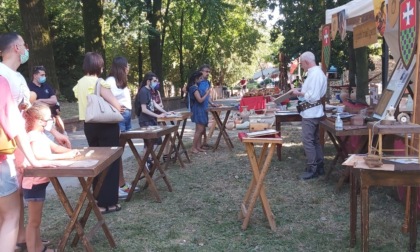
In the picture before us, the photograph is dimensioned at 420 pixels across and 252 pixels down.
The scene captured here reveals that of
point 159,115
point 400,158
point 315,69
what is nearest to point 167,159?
point 159,115

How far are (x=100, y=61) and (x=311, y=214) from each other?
2.79 meters

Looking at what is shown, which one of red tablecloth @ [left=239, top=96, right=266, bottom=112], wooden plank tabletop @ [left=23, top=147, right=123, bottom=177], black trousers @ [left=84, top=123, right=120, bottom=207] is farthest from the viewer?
red tablecloth @ [left=239, top=96, right=266, bottom=112]

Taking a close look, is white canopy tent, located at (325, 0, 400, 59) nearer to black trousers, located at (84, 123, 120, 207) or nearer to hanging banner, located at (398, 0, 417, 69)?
hanging banner, located at (398, 0, 417, 69)

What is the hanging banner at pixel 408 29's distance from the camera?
3.74m

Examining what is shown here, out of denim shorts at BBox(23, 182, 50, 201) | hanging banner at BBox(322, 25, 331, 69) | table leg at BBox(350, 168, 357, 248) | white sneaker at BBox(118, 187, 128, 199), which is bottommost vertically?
white sneaker at BBox(118, 187, 128, 199)

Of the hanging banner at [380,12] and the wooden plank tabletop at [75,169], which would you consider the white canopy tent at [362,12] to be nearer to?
the hanging banner at [380,12]

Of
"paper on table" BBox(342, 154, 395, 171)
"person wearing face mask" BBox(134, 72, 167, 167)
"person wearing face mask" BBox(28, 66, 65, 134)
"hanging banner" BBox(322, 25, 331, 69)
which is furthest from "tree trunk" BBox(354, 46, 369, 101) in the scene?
"paper on table" BBox(342, 154, 395, 171)

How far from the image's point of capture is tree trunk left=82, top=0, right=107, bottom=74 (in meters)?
13.3

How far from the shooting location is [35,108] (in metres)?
3.35

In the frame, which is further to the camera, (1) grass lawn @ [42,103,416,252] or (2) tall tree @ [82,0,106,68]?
(2) tall tree @ [82,0,106,68]

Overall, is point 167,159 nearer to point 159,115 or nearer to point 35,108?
point 159,115

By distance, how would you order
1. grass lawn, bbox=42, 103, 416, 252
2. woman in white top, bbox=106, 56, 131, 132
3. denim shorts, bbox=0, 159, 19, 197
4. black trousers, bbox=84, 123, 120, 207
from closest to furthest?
1. denim shorts, bbox=0, 159, 19, 197
2. grass lawn, bbox=42, 103, 416, 252
3. black trousers, bbox=84, 123, 120, 207
4. woman in white top, bbox=106, 56, 131, 132

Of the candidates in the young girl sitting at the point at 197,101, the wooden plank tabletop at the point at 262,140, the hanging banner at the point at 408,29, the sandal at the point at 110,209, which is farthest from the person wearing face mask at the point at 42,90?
the hanging banner at the point at 408,29

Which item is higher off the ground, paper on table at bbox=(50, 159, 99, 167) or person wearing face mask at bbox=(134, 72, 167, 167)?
person wearing face mask at bbox=(134, 72, 167, 167)
